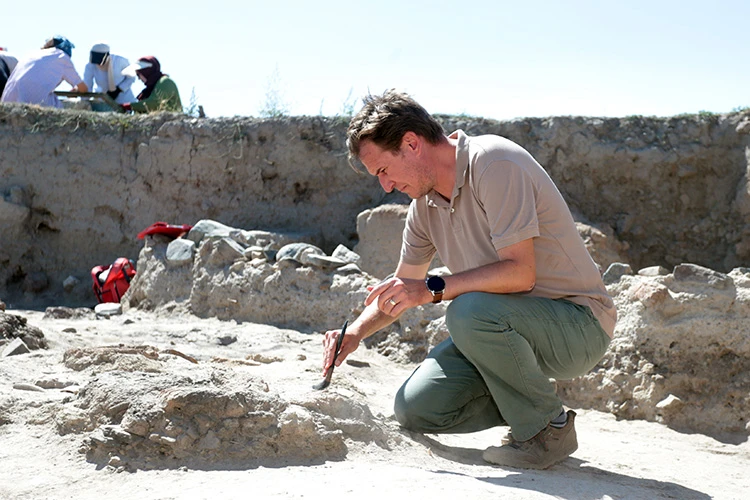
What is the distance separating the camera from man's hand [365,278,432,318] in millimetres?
2580

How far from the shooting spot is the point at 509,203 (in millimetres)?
2646

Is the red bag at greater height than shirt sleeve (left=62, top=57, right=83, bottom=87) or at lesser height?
lesser

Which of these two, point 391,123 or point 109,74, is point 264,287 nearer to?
point 391,123

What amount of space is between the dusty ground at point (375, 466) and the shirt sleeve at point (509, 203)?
0.77 m

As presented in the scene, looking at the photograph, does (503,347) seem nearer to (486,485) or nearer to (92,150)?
(486,485)

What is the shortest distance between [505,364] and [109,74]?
8.25m

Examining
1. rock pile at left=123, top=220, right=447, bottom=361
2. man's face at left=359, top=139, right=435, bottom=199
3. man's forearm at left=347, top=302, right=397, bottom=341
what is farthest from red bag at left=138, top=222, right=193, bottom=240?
man's face at left=359, top=139, right=435, bottom=199

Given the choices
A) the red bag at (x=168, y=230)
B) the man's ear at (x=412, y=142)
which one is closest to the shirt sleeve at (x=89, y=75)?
the red bag at (x=168, y=230)

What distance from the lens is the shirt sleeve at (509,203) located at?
263 cm

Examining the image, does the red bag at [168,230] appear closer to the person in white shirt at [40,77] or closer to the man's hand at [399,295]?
the person in white shirt at [40,77]

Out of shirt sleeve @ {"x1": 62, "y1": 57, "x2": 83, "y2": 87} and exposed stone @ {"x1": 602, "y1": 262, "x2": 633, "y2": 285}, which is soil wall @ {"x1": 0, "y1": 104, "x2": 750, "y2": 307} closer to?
shirt sleeve @ {"x1": 62, "y1": 57, "x2": 83, "y2": 87}

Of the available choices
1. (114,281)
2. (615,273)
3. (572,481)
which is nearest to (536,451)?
(572,481)

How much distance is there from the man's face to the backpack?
450cm

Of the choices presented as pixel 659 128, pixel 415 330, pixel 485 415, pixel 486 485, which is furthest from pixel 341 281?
pixel 659 128
